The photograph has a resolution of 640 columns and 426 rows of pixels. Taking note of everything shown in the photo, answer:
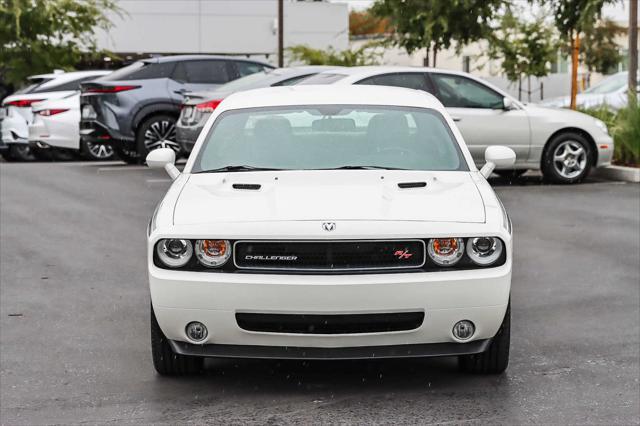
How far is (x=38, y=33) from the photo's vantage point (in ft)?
104

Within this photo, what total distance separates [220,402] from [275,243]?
802mm

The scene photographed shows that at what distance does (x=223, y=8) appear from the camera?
41.6 m

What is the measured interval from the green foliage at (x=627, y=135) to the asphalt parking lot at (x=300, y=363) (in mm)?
5917

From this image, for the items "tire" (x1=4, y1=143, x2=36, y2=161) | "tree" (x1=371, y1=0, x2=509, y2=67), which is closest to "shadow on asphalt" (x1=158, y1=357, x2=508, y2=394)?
"tire" (x1=4, y1=143, x2=36, y2=161)

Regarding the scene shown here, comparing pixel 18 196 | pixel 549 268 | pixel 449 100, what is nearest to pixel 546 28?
pixel 449 100

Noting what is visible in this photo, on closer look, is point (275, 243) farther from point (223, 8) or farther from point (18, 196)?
point (223, 8)

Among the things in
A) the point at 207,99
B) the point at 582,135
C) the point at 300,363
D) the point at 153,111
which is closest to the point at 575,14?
the point at 582,135

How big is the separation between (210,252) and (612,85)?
818 inches

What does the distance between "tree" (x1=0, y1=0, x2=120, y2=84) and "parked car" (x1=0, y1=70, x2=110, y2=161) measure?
9.29m

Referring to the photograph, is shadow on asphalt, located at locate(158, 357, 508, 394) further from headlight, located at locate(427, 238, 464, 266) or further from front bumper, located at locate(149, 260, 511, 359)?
headlight, located at locate(427, 238, 464, 266)

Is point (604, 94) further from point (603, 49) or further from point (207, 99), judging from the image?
point (603, 49)

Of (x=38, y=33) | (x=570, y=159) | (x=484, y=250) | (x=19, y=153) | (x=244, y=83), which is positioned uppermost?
(x=38, y=33)

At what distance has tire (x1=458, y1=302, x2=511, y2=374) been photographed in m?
5.78

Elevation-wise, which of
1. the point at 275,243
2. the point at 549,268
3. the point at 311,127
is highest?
the point at 311,127
